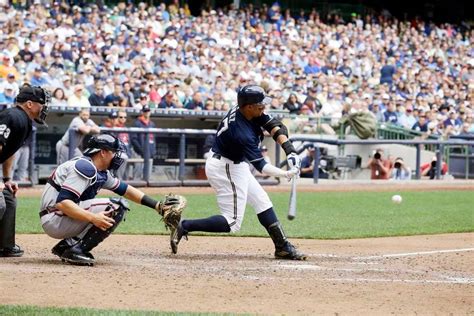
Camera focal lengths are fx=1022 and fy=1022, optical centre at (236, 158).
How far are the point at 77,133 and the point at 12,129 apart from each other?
7922mm

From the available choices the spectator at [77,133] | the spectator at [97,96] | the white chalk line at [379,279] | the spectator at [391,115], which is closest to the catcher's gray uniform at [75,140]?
the spectator at [77,133]

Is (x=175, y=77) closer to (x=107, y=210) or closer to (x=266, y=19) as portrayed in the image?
(x=266, y=19)

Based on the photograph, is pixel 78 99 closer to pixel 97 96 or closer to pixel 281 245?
pixel 97 96

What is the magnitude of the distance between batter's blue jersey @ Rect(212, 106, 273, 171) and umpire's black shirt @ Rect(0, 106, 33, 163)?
1.65 metres

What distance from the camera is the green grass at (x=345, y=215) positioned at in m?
11.4

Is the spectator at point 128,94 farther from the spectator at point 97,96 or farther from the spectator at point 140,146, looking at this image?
the spectator at point 140,146

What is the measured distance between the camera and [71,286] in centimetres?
691

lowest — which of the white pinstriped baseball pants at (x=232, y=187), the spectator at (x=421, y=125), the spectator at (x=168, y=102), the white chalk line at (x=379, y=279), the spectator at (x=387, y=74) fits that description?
the white chalk line at (x=379, y=279)

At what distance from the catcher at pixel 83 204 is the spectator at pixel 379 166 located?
12.7 m

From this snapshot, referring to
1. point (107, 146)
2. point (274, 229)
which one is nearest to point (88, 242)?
point (107, 146)

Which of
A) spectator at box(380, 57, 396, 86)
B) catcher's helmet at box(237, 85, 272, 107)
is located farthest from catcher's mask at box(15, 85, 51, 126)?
spectator at box(380, 57, 396, 86)

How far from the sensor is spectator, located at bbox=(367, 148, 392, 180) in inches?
798

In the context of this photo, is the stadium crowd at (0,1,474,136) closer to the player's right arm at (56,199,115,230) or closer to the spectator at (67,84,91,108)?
the spectator at (67,84,91,108)

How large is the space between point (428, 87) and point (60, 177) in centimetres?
1990
